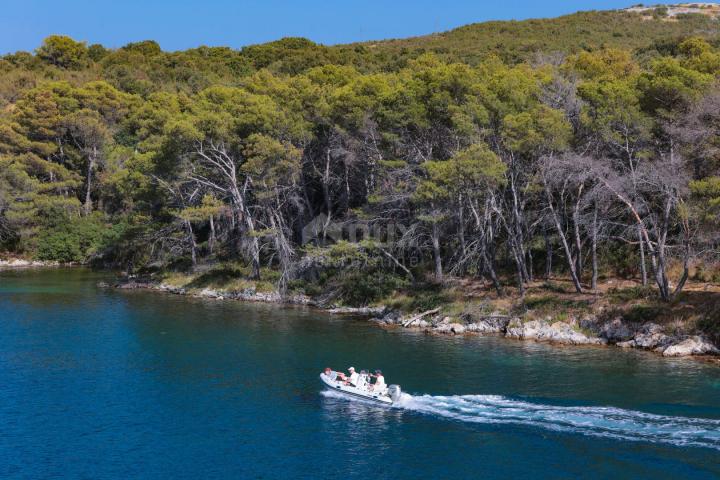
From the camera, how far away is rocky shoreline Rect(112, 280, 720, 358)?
33.0m

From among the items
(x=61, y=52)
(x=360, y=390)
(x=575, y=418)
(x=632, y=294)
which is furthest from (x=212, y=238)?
(x=61, y=52)

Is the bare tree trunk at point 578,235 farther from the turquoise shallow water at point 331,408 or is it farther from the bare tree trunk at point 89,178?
the bare tree trunk at point 89,178

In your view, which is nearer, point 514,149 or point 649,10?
point 514,149

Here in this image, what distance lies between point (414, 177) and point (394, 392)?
60.0 feet

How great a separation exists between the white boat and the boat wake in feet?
1.30

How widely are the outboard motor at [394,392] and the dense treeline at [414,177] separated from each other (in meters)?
14.6

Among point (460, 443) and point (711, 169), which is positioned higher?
point (711, 169)

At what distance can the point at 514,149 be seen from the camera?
38.4 meters

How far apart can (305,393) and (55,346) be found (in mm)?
15418

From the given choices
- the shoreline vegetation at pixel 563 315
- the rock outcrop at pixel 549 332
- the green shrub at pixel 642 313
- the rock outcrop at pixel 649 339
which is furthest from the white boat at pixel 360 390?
the green shrub at pixel 642 313

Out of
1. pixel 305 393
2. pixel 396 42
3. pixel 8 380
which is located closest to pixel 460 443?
pixel 305 393

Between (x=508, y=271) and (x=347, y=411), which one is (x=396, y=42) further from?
(x=347, y=411)

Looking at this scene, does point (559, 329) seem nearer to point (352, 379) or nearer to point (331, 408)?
point (352, 379)

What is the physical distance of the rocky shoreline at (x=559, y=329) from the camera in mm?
33034
